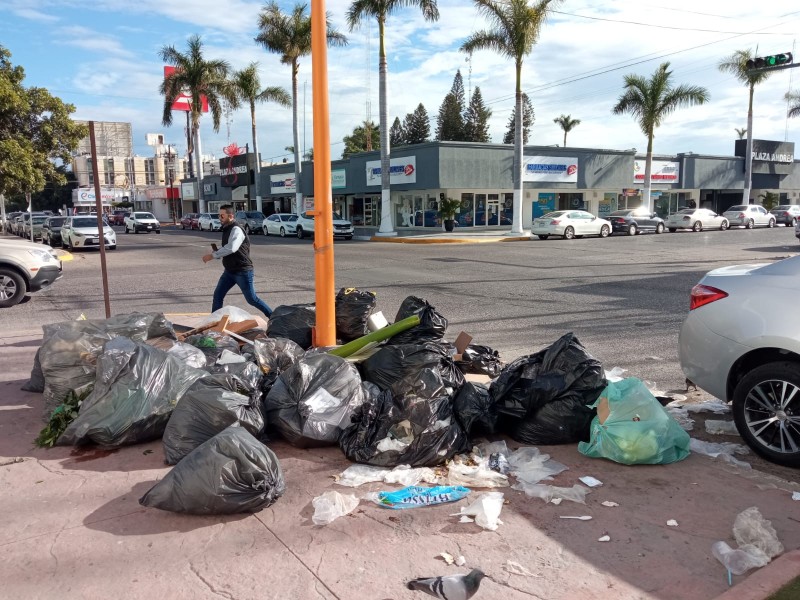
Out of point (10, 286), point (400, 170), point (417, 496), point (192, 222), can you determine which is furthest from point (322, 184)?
point (192, 222)

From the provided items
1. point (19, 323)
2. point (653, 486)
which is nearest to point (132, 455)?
point (653, 486)

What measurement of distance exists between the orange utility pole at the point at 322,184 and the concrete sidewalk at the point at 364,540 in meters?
2.12

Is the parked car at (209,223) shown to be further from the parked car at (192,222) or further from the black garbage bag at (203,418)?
the black garbage bag at (203,418)

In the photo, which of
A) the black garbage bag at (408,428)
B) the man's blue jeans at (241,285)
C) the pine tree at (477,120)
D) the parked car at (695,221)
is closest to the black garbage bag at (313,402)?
the black garbage bag at (408,428)

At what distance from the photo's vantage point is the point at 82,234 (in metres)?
25.5

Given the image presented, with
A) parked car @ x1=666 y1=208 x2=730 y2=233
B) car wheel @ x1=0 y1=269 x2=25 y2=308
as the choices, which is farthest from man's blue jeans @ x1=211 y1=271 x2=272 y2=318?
parked car @ x1=666 y1=208 x2=730 y2=233

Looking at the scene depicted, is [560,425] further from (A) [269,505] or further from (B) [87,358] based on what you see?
(B) [87,358]

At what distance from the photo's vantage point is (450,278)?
14391mm

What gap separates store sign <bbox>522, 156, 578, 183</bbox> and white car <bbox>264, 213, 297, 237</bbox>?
1373 cm

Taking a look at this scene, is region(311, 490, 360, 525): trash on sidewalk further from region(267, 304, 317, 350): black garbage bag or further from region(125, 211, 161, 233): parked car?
region(125, 211, 161, 233): parked car

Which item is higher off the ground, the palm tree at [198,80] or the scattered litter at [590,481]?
the palm tree at [198,80]

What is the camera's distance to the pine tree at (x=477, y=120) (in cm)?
8034

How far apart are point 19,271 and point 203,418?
9206 mm

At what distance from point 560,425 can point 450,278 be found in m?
10.1
